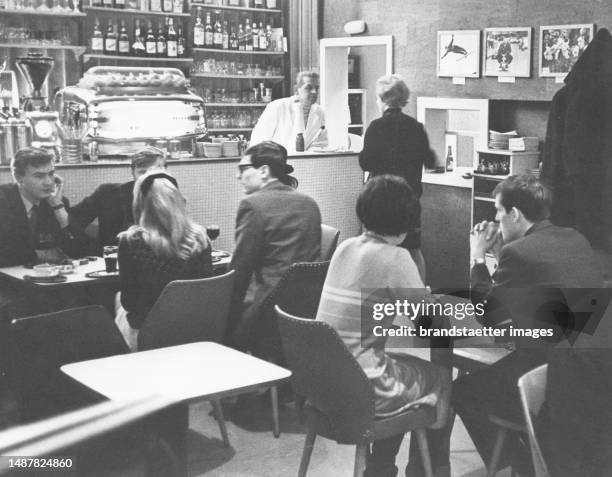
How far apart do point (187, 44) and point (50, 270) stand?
4494mm

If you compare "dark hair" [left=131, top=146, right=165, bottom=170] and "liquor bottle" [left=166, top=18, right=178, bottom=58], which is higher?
"liquor bottle" [left=166, top=18, right=178, bottom=58]

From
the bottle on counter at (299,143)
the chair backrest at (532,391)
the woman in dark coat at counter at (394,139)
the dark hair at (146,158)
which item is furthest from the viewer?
the bottle on counter at (299,143)

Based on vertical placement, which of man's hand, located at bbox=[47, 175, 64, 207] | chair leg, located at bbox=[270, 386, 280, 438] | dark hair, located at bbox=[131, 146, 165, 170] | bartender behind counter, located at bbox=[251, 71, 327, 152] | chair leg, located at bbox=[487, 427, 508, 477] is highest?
bartender behind counter, located at bbox=[251, 71, 327, 152]

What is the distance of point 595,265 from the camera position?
2.59 m

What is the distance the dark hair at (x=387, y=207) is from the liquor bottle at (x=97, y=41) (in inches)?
202

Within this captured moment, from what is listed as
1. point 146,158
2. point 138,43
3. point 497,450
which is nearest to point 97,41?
point 138,43

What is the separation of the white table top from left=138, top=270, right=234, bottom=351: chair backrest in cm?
41

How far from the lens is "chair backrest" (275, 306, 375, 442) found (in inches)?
88.0

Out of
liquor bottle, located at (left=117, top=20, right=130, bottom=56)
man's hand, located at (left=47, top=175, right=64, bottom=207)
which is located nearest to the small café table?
man's hand, located at (left=47, top=175, right=64, bottom=207)

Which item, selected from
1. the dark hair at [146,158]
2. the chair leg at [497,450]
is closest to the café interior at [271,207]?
the chair leg at [497,450]

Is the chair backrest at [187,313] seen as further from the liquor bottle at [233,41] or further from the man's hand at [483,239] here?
the liquor bottle at [233,41]

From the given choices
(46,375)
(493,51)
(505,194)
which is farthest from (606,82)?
(46,375)

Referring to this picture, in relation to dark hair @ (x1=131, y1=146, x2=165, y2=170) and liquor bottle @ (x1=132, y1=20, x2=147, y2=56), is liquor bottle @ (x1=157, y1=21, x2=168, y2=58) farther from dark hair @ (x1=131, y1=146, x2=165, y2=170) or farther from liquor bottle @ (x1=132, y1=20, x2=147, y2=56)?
dark hair @ (x1=131, y1=146, x2=165, y2=170)

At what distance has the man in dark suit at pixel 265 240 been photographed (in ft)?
11.2
